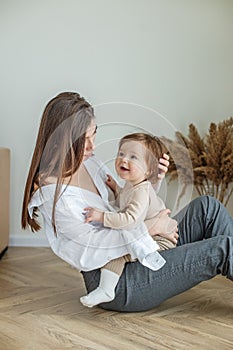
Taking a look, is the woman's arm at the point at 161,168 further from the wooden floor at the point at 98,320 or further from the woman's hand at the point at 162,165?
the wooden floor at the point at 98,320

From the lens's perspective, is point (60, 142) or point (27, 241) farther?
point (27, 241)

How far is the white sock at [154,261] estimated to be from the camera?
1650mm

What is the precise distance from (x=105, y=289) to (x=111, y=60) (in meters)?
1.58

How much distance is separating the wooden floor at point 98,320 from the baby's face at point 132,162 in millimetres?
431

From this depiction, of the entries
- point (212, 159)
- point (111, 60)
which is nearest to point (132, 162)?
point (212, 159)

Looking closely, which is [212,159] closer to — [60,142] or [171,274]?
[171,274]

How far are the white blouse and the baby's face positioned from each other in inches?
4.9

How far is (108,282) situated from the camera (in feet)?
5.43

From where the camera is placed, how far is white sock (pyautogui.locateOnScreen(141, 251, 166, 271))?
65.0 inches

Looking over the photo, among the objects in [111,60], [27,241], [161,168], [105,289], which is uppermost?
[111,60]

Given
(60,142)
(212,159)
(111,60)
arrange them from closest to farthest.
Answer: (60,142), (212,159), (111,60)

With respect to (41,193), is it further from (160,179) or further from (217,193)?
(217,193)

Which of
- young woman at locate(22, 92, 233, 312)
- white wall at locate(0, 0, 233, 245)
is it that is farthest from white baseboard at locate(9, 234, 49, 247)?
young woman at locate(22, 92, 233, 312)

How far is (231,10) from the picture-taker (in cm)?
294
